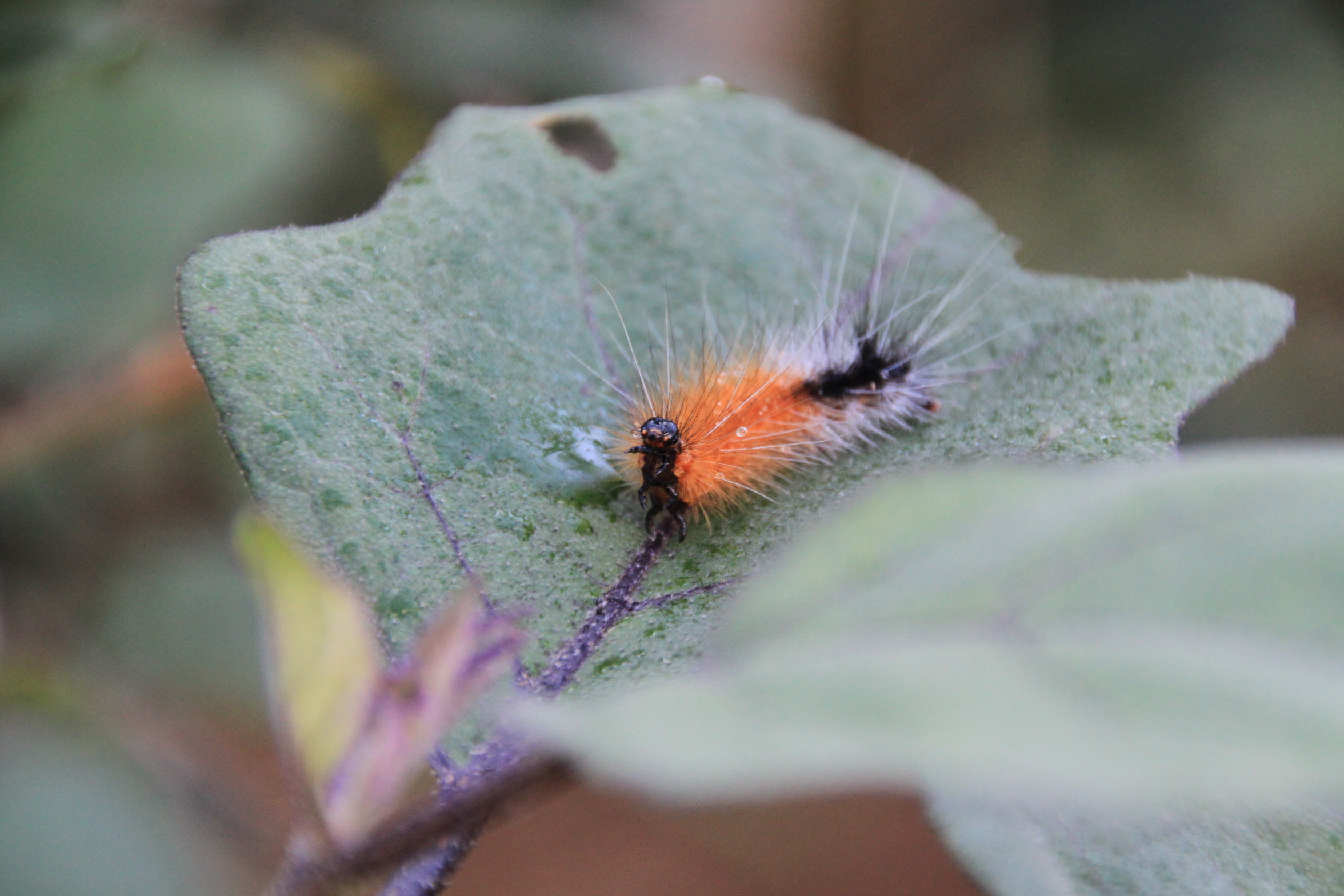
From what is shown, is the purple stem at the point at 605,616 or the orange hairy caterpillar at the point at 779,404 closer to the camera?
the purple stem at the point at 605,616

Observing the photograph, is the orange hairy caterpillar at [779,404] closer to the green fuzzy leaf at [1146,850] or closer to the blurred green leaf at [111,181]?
the green fuzzy leaf at [1146,850]

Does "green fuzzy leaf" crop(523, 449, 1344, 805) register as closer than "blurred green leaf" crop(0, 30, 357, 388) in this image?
Yes

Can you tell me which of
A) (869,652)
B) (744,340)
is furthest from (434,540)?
(744,340)

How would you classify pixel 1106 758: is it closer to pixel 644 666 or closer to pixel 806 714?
pixel 806 714

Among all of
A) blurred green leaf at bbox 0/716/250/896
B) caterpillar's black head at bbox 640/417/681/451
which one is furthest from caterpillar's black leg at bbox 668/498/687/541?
blurred green leaf at bbox 0/716/250/896

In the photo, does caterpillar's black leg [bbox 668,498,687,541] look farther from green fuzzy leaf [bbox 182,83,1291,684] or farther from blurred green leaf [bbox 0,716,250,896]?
blurred green leaf [bbox 0,716,250,896]

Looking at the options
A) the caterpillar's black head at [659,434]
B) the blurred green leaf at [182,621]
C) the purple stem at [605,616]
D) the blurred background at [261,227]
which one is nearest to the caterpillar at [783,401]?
the caterpillar's black head at [659,434]
